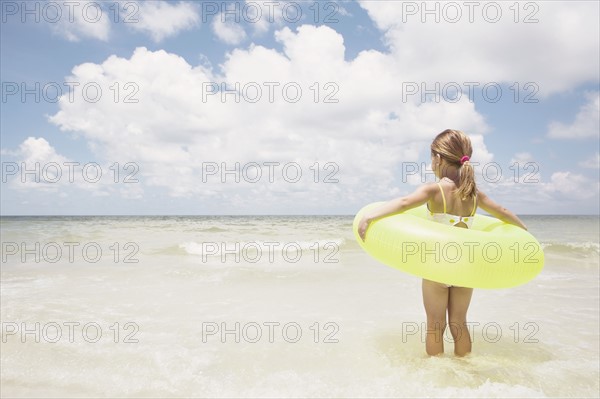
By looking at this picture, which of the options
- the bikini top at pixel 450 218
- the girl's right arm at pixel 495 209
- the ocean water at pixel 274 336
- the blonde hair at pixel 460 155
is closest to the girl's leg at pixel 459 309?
the ocean water at pixel 274 336

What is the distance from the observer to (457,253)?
2.88 m

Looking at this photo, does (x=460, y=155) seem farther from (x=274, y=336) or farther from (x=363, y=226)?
(x=274, y=336)

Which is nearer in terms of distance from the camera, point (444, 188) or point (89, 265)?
point (444, 188)

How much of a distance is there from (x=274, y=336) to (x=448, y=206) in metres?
2.33

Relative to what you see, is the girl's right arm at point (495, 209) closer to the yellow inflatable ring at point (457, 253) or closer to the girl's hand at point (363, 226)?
the yellow inflatable ring at point (457, 253)

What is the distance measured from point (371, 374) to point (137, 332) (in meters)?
2.63

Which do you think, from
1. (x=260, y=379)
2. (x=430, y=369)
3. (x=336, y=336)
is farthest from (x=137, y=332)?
(x=430, y=369)

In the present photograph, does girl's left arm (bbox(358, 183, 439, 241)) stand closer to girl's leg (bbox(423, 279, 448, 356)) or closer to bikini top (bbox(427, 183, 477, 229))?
bikini top (bbox(427, 183, 477, 229))

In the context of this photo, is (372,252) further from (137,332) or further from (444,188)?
(137,332)

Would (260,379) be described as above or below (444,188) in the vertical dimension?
below

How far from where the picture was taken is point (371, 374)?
3289 millimetres

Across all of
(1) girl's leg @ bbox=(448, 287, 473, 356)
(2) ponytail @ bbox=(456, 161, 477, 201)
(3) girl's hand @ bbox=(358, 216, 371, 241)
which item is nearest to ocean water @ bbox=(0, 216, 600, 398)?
(1) girl's leg @ bbox=(448, 287, 473, 356)

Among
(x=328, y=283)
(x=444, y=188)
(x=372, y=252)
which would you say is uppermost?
(x=444, y=188)

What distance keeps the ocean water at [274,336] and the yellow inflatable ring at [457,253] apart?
80 centimetres
